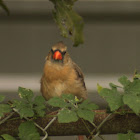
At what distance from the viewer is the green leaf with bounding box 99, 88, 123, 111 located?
4.87 feet

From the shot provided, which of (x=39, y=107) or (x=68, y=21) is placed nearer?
(x=68, y=21)

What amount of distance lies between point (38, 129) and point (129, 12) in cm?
227

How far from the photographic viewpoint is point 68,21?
4.14 feet

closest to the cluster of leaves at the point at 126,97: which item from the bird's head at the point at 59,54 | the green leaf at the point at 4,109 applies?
the green leaf at the point at 4,109

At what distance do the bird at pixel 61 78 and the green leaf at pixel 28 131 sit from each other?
2.93ft

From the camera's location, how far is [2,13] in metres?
3.51

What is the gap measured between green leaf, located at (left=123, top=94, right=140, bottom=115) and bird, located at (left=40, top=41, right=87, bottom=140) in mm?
951

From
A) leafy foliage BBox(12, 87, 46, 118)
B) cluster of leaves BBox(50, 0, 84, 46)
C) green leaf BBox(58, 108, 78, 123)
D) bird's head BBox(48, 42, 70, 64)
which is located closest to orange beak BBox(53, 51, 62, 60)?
bird's head BBox(48, 42, 70, 64)

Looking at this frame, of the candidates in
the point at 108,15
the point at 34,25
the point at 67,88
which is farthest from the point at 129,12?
the point at 67,88

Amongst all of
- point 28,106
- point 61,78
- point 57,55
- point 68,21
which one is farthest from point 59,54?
point 68,21

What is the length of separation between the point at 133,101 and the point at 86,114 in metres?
0.18

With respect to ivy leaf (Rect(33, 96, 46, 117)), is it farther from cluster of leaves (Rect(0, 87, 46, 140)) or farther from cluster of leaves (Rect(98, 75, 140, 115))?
cluster of leaves (Rect(98, 75, 140, 115))

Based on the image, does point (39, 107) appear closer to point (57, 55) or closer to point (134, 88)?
point (134, 88)

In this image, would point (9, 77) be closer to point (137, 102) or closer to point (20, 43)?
point (20, 43)
